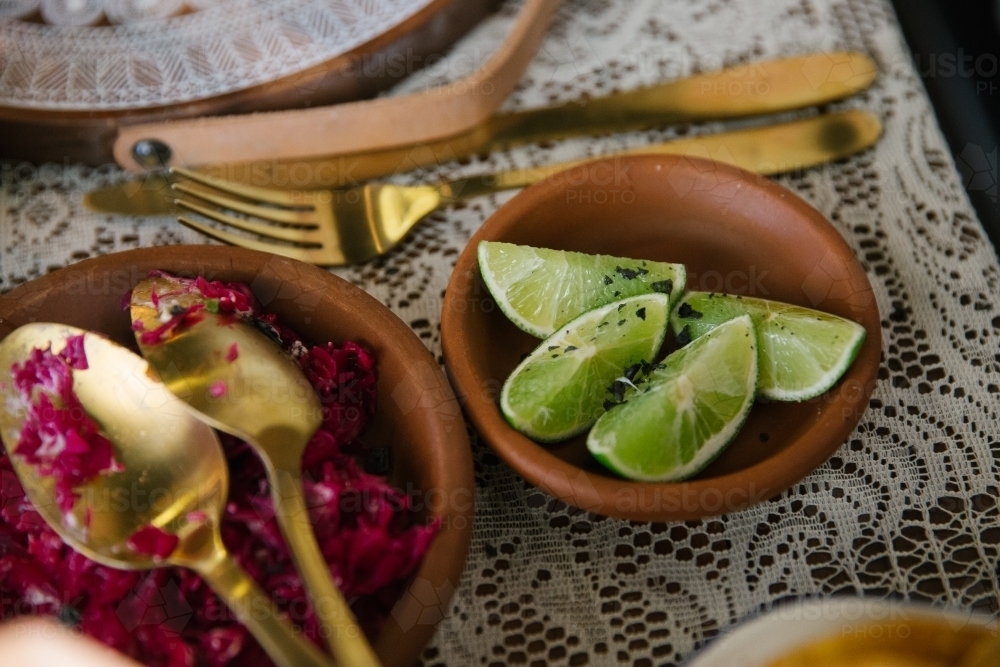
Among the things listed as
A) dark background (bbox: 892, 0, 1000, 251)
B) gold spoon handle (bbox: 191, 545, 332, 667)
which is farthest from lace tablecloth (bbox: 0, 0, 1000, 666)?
gold spoon handle (bbox: 191, 545, 332, 667)

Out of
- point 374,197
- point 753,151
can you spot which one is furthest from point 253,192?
point 753,151

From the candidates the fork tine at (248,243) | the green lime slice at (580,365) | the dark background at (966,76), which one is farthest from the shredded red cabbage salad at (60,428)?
the dark background at (966,76)

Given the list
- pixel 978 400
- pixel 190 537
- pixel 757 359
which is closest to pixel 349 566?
pixel 190 537

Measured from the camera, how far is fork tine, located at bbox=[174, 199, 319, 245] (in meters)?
1.16

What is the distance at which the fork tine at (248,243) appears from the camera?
1.16 meters

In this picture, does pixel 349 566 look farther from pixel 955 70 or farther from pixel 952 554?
pixel 955 70

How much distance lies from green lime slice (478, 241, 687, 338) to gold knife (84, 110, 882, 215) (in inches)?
10.6

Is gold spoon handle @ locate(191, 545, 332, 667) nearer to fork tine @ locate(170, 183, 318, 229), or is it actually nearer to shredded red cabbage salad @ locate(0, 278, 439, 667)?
shredded red cabbage salad @ locate(0, 278, 439, 667)

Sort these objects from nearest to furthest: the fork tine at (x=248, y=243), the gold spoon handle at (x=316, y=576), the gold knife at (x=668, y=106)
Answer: the gold spoon handle at (x=316, y=576) → the fork tine at (x=248, y=243) → the gold knife at (x=668, y=106)

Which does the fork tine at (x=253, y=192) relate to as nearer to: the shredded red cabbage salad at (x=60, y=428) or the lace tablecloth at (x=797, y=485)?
the lace tablecloth at (x=797, y=485)

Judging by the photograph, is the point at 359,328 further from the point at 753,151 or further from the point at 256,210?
the point at 753,151

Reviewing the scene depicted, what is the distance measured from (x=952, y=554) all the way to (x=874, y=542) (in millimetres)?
88

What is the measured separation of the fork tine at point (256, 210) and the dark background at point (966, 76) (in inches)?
40.3

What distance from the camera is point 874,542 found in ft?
3.08
